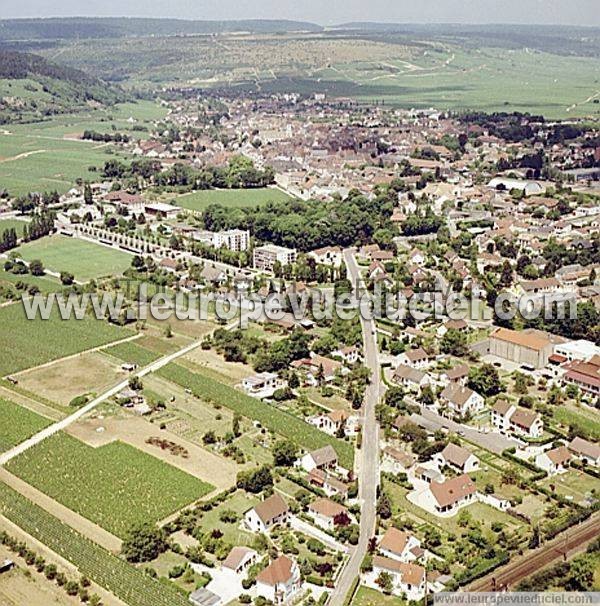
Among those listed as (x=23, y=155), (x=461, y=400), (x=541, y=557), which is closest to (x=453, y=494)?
(x=541, y=557)

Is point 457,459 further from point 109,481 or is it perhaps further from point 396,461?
point 109,481

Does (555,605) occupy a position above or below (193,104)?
above

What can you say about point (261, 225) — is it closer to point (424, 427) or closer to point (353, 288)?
point (353, 288)

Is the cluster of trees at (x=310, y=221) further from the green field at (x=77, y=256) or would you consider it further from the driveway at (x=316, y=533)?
the driveway at (x=316, y=533)

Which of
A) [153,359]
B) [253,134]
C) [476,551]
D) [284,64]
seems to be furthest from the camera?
[284,64]

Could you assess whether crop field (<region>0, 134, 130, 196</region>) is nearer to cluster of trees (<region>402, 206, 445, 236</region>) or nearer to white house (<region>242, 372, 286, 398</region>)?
cluster of trees (<region>402, 206, 445, 236</region>)

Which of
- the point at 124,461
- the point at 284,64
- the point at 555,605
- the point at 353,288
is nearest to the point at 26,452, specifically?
the point at 124,461

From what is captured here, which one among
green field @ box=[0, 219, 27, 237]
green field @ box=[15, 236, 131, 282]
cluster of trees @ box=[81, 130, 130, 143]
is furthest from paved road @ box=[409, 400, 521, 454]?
cluster of trees @ box=[81, 130, 130, 143]
